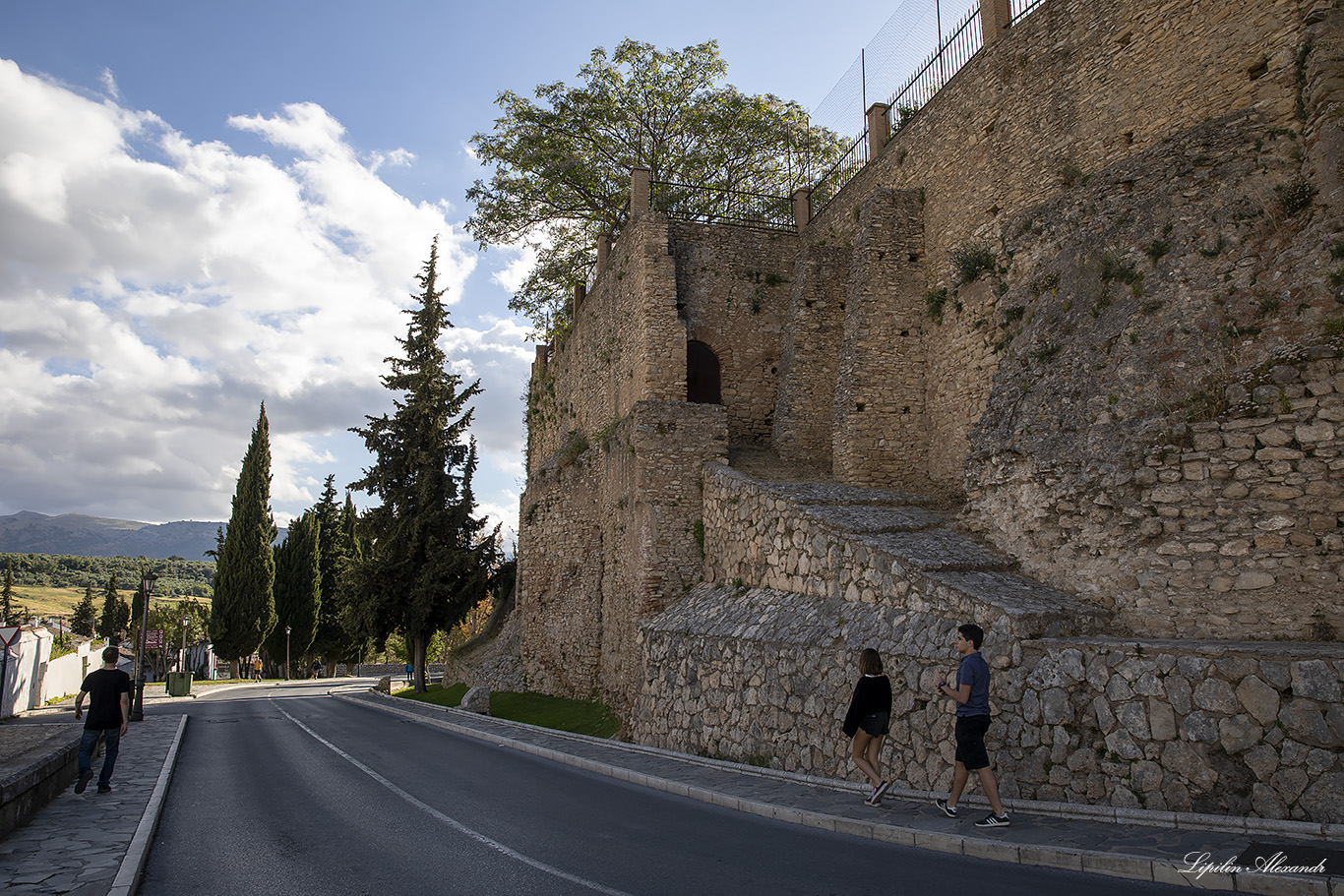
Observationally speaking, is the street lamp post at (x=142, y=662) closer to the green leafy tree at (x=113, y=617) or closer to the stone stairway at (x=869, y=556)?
the stone stairway at (x=869, y=556)

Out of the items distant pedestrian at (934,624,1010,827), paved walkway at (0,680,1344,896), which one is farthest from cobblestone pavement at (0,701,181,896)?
distant pedestrian at (934,624,1010,827)

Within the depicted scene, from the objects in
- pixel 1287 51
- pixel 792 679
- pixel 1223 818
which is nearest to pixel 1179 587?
pixel 1223 818

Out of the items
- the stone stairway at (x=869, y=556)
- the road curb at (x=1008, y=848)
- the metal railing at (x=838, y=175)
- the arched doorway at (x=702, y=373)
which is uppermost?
the metal railing at (x=838, y=175)

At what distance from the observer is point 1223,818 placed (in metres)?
6.32

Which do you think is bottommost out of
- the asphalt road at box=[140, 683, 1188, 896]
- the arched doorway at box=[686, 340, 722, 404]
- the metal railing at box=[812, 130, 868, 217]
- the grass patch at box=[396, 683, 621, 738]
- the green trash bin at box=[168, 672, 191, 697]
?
the green trash bin at box=[168, 672, 191, 697]

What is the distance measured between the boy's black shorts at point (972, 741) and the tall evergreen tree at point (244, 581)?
45.3 metres

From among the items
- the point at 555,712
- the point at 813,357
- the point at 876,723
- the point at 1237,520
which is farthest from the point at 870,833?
the point at 813,357

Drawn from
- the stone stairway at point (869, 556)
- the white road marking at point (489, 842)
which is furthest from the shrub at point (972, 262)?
the white road marking at point (489, 842)

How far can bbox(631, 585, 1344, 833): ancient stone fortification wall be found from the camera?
20.7 ft

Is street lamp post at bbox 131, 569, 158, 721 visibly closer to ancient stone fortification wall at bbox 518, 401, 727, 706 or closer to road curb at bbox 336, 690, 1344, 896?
ancient stone fortification wall at bbox 518, 401, 727, 706

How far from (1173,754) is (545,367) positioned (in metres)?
26.4

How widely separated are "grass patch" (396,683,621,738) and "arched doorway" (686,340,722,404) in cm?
822

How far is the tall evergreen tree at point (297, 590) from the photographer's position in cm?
4916

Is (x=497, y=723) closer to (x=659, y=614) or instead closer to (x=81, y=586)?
(x=659, y=614)
